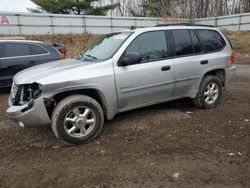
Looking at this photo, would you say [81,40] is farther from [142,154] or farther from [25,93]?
Result: [142,154]

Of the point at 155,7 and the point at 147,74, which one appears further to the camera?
the point at 155,7

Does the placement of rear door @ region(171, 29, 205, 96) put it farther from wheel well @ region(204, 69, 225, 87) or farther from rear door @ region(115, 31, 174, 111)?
wheel well @ region(204, 69, 225, 87)

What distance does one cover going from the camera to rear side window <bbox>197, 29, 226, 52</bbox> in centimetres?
556

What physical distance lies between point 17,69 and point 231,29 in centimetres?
2222

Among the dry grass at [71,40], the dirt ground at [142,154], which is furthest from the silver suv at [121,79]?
the dry grass at [71,40]

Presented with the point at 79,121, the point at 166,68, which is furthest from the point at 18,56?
the point at 166,68

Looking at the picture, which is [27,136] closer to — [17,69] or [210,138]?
[210,138]

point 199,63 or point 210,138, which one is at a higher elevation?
point 199,63

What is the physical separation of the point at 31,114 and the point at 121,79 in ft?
5.04

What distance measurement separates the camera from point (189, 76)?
5.23m

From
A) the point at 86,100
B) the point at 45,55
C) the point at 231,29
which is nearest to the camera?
the point at 86,100

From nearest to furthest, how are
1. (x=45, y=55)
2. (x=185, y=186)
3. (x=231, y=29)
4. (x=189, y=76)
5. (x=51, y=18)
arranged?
(x=185, y=186)
(x=189, y=76)
(x=45, y=55)
(x=51, y=18)
(x=231, y=29)

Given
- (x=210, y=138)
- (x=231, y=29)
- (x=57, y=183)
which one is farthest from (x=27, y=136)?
(x=231, y=29)

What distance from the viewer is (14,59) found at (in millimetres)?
7707
